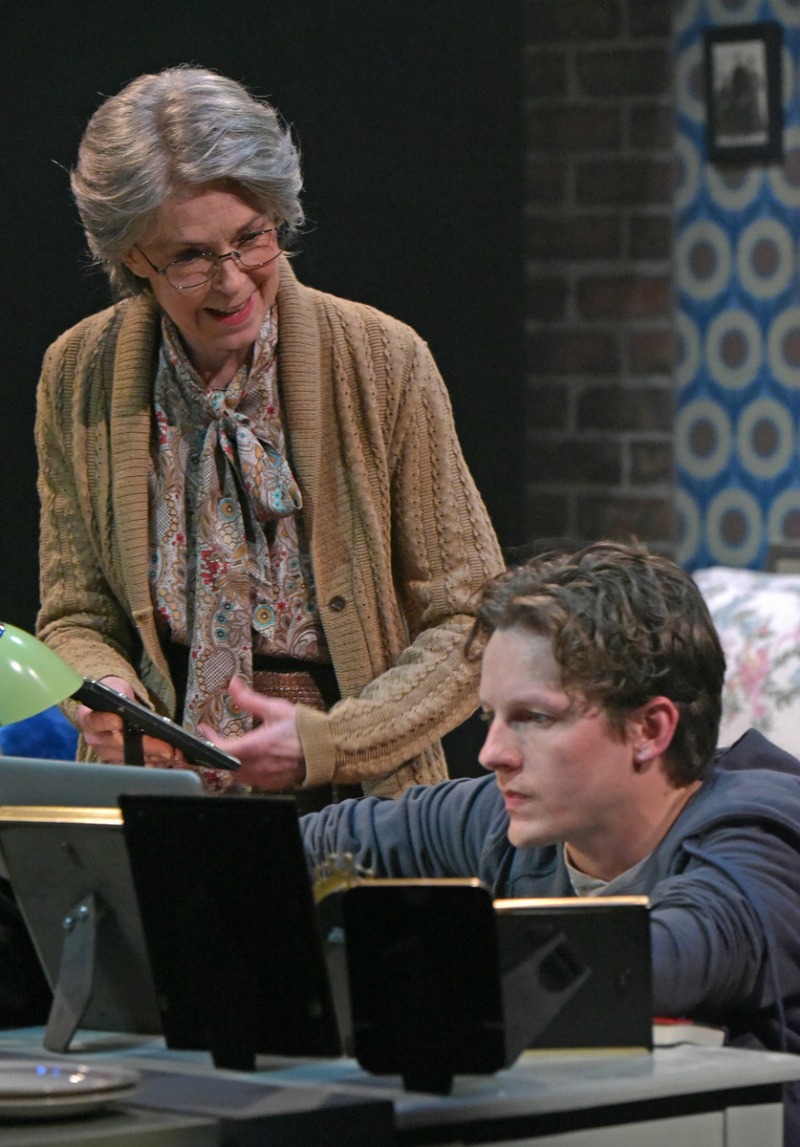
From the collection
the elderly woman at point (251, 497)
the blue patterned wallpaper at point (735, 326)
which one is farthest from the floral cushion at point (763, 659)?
the elderly woman at point (251, 497)

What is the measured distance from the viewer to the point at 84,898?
1.55 m

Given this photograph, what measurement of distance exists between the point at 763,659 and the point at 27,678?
2.12 meters

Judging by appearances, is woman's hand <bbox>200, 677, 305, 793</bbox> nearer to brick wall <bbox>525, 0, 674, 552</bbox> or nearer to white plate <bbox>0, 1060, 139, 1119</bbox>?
white plate <bbox>0, 1060, 139, 1119</bbox>

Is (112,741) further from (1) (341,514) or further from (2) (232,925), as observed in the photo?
(2) (232,925)

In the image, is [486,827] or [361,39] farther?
[361,39]

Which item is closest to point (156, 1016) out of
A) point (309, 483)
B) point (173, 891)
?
point (173, 891)

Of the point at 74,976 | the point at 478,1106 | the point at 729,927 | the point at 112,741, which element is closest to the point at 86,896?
the point at 74,976

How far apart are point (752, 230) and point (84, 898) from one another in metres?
3.31

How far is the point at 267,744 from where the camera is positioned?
7.65 ft

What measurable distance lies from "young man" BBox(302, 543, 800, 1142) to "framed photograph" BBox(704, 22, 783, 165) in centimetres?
277

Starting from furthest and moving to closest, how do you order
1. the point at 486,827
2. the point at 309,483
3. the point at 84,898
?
the point at 309,483, the point at 486,827, the point at 84,898

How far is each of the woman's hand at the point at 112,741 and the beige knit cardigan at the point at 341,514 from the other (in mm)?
106

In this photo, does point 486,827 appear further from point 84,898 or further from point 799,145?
point 799,145

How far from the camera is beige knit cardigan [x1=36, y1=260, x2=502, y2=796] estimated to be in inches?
96.8
